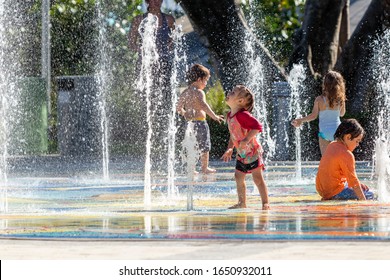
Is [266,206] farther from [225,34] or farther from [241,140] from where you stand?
[225,34]

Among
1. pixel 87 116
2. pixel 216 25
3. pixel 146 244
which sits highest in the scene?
pixel 216 25

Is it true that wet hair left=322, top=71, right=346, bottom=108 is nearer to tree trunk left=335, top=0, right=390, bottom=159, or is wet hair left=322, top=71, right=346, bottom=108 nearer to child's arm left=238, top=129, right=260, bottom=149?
child's arm left=238, top=129, right=260, bottom=149

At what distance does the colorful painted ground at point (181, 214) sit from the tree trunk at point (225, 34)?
760 centimetres

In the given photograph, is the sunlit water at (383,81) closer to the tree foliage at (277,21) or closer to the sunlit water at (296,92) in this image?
the sunlit water at (296,92)

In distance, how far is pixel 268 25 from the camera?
32.3 metres

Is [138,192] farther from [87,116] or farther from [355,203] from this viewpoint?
[87,116]

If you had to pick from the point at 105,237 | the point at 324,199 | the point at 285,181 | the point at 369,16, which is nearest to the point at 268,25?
the point at 369,16

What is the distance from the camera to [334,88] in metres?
11.8

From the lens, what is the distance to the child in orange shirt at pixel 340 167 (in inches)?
402

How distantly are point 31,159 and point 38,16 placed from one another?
32.2 feet

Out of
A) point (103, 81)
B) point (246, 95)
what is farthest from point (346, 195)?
point (103, 81)

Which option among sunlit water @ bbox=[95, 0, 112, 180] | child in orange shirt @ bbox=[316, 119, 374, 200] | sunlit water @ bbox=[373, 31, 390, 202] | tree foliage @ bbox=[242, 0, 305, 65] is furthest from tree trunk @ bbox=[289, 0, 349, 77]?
child in orange shirt @ bbox=[316, 119, 374, 200]

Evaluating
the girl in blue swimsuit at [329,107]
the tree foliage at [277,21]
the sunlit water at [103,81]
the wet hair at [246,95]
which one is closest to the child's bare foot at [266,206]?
the wet hair at [246,95]

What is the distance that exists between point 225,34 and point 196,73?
7.54 m
